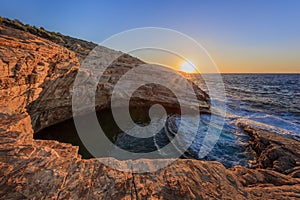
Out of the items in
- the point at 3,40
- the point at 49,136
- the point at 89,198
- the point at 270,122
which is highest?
the point at 3,40

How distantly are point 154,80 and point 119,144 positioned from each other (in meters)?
12.0

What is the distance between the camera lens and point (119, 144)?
33.2 feet

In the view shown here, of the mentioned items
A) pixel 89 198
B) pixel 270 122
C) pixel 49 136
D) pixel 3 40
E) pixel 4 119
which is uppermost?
pixel 3 40

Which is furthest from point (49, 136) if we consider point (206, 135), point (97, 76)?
point (206, 135)

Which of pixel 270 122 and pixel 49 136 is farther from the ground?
pixel 49 136

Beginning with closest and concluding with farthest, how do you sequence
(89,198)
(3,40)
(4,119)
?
(89,198) < (4,119) < (3,40)

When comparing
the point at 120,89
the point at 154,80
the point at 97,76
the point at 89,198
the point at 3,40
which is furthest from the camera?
the point at 154,80

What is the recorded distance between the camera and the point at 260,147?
9.39m

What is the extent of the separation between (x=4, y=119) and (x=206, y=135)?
1193cm

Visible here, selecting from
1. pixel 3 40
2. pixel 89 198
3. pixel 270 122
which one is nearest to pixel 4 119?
pixel 89 198

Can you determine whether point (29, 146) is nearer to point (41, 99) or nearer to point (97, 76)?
point (41, 99)

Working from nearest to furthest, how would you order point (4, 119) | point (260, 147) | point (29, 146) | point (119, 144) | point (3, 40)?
point (29, 146)
point (4, 119)
point (3, 40)
point (260, 147)
point (119, 144)

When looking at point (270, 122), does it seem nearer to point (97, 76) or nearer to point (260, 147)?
point (260, 147)

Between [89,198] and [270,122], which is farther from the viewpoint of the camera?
[270,122]
